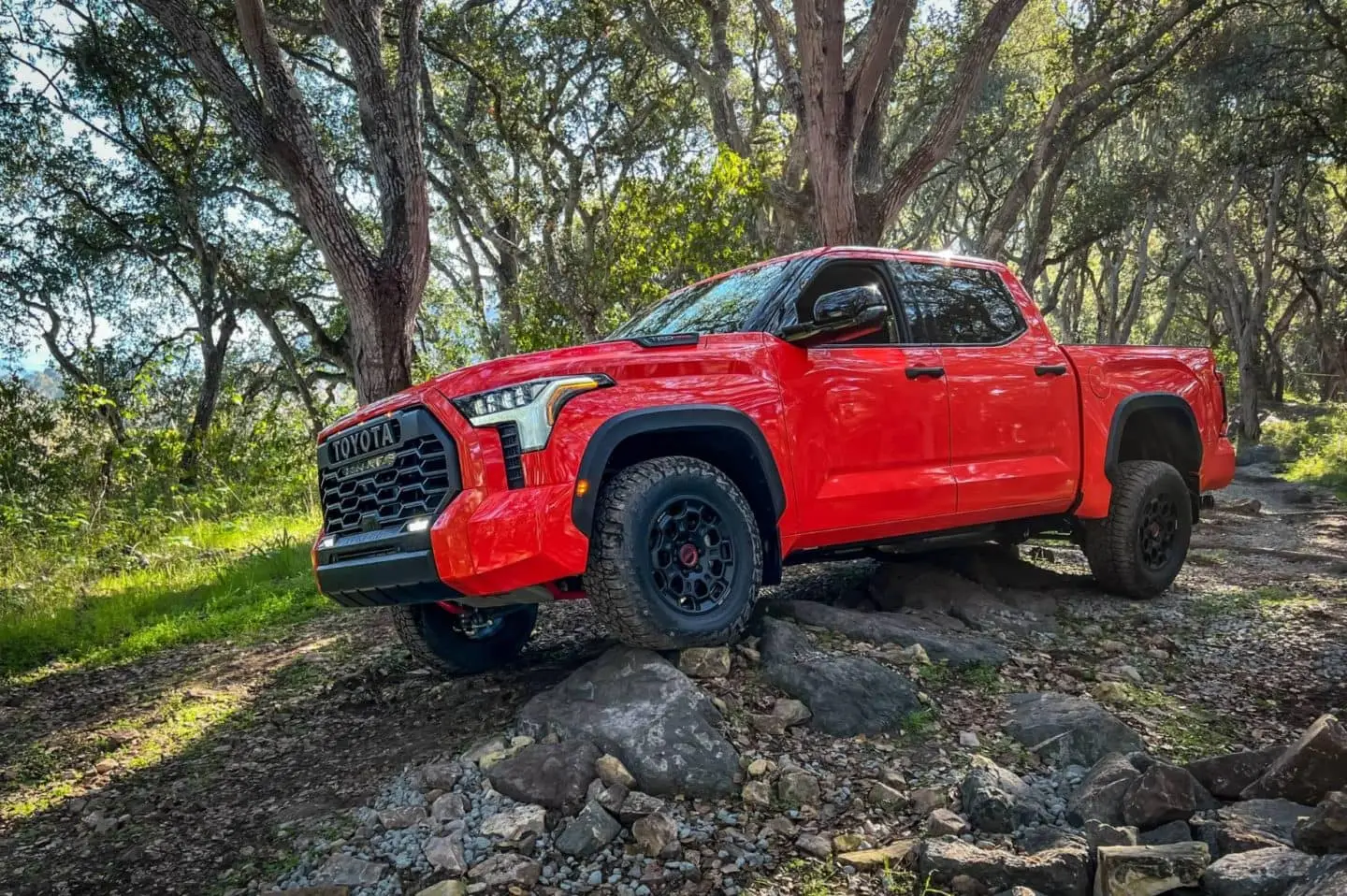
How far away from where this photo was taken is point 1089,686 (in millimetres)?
4273

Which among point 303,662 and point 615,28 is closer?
point 303,662

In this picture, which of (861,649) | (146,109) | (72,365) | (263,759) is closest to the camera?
(263,759)

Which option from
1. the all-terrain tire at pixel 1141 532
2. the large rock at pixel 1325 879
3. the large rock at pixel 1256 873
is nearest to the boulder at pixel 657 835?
the large rock at pixel 1256 873

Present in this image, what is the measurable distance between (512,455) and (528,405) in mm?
200

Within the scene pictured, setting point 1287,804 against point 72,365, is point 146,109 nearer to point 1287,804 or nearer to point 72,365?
point 72,365

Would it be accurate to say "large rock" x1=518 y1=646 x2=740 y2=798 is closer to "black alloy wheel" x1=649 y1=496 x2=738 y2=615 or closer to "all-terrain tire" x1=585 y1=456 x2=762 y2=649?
"all-terrain tire" x1=585 y1=456 x2=762 y2=649

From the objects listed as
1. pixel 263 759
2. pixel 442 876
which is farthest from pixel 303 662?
pixel 442 876

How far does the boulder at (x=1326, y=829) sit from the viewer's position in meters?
2.33

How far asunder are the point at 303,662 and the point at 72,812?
1.99 meters

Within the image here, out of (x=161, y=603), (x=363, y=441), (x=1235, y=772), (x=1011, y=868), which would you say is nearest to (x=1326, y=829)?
(x=1235, y=772)

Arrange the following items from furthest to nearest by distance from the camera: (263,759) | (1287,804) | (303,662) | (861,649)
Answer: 1. (303,662)
2. (861,649)
3. (263,759)
4. (1287,804)

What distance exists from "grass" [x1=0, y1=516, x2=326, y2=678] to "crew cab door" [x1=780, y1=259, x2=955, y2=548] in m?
4.53

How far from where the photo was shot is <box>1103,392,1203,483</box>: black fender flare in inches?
220

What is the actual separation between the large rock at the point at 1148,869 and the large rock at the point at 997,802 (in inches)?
18.3
